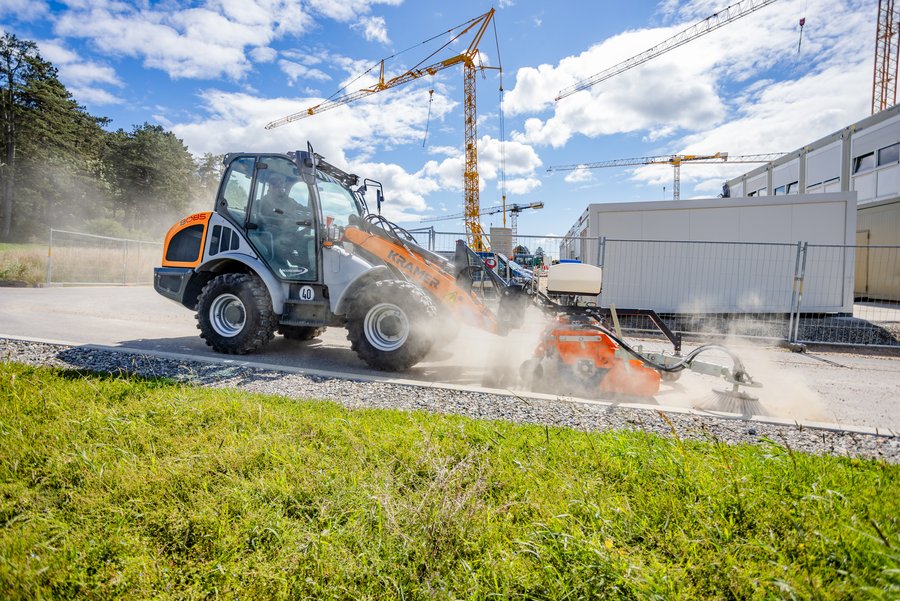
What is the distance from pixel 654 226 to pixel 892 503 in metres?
11.2

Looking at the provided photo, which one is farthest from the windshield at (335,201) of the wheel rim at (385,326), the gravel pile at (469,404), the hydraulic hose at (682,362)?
the hydraulic hose at (682,362)

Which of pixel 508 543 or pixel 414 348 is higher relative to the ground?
pixel 414 348

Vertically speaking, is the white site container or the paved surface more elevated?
the white site container

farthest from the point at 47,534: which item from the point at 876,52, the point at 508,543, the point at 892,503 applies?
the point at 876,52

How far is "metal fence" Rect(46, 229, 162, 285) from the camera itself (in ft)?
49.6

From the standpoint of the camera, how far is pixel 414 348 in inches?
197

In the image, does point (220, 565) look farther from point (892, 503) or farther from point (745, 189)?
point (745, 189)

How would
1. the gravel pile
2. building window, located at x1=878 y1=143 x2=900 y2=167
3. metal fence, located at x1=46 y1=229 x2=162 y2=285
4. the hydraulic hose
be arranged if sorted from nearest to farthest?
the gravel pile → the hydraulic hose → metal fence, located at x1=46 y1=229 x2=162 y2=285 → building window, located at x1=878 y1=143 x2=900 y2=167

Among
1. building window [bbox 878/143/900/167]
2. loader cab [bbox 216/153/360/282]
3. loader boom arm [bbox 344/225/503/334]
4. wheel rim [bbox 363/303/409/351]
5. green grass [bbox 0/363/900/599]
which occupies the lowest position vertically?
green grass [bbox 0/363/900/599]

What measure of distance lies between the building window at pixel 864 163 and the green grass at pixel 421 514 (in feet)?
86.9

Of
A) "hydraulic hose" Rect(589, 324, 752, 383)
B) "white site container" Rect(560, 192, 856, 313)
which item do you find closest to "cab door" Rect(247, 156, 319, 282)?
"hydraulic hose" Rect(589, 324, 752, 383)

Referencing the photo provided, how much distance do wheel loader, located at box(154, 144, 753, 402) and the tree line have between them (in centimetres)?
3915

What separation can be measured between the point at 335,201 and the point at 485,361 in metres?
3.18

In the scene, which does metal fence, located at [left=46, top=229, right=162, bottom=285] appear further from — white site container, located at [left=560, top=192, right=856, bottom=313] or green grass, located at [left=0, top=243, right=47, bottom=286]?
white site container, located at [left=560, top=192, right=856, bottom=313]
